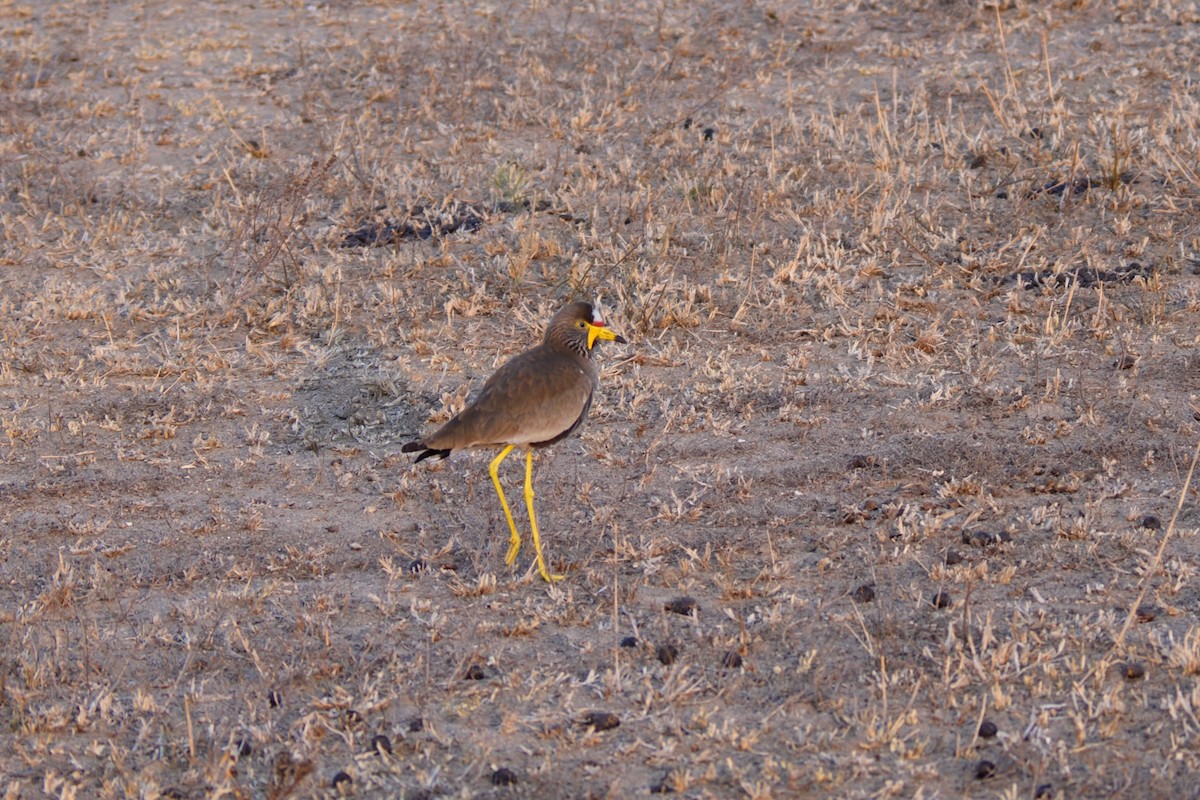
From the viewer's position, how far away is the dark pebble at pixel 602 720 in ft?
15.1

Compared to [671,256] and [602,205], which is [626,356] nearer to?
[671,256]

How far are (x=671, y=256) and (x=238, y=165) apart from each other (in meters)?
3.36

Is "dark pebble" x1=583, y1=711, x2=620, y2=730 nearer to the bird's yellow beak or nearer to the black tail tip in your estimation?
the black tail tip

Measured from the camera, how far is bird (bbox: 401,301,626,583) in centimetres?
565

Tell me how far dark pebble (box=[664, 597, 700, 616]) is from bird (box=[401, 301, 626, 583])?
52 cm

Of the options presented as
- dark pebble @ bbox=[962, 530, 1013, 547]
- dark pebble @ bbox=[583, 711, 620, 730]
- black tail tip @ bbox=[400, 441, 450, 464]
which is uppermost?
black tail tip @ bbox=[400, 441, 450, 464]

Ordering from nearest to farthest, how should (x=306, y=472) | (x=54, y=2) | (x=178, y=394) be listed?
1. (x=306, y=472)
2. (x=178, y=394)
3. (x=54, y=2)

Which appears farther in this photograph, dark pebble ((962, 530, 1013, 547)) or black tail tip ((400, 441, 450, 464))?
dark pebble ((962, 530, 1013, 547))

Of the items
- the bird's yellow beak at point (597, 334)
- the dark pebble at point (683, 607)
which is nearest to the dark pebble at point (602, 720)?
the dark pebble at point (683, 607)

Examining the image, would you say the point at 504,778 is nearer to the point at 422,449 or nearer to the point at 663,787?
the point at 663,787

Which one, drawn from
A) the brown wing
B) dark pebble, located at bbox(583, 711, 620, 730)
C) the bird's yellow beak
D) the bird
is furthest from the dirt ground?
the bird's yellow beak

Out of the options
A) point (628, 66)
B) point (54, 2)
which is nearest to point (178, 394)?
point (628, 66)

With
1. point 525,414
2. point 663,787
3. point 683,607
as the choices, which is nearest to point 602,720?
point 663,787

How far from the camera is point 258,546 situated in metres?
6.02
